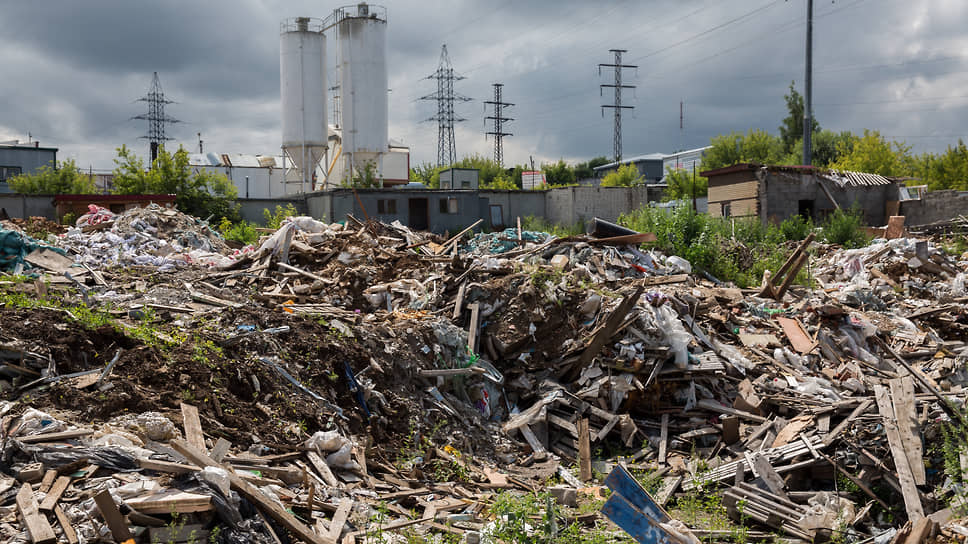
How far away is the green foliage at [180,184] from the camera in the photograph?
31.9m

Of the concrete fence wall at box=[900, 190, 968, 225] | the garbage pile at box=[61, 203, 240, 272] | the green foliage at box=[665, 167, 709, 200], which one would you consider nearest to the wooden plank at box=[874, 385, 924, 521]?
the garbage pile at box=[61, 203, 240, 272]

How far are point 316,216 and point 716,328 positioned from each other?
23.0m

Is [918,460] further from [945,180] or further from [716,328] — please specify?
[945,180]

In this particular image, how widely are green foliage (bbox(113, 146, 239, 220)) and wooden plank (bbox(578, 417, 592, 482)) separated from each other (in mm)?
27160

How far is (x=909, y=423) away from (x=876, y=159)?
42.3 metres

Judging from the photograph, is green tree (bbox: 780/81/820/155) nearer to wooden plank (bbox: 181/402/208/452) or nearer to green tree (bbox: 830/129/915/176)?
green tree (bbox: 830/129/915/176)

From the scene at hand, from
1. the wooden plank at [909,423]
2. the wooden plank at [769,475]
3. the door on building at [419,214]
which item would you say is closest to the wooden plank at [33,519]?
the wooden plank at [769,475]

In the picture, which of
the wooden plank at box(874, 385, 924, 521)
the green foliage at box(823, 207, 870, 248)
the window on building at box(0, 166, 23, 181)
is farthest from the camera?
the window on building at box(0, 166, 23, 181)

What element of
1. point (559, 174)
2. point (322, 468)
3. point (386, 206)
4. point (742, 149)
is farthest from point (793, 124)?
point (322, 468)

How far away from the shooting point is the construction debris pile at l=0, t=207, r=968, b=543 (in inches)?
191

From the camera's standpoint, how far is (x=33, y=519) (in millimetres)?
4121

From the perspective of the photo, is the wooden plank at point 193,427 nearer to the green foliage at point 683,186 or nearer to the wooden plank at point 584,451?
the wooden plank at point 584,451

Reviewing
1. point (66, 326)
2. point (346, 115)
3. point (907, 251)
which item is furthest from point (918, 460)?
point (346, 115)

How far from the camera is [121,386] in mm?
6055
